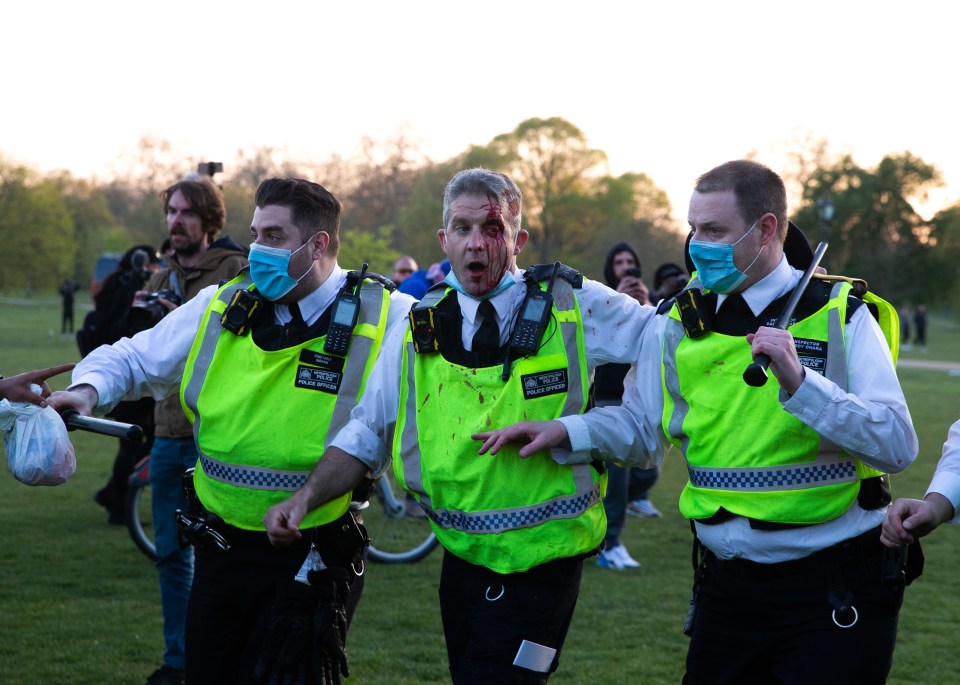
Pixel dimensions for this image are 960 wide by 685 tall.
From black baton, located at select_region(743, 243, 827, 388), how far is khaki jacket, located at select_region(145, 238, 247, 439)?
11.1 feet

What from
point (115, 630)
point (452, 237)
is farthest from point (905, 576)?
point (115, 630)

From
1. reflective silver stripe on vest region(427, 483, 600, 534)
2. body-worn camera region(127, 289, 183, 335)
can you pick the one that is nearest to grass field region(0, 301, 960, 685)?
body-worn camera region(127, 289, 183, 335)

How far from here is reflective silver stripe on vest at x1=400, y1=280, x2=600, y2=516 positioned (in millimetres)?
3686

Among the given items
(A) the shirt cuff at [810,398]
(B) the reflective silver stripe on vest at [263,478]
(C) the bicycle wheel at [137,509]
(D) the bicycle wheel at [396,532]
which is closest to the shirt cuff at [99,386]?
(B) the reflective silver stripe on vest at [263,478]

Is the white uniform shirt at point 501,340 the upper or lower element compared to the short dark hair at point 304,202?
lower

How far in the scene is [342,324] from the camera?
13.3ft

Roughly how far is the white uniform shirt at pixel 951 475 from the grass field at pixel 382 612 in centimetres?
306

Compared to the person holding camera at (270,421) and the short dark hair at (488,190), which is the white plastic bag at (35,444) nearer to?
the person holding camera at (270,421)

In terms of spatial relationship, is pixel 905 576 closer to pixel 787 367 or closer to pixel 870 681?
pixel 870 681

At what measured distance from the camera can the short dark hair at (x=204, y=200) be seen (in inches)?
248

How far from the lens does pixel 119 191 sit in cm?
7906

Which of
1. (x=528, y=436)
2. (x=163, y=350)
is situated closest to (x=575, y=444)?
(x=528, y=436)

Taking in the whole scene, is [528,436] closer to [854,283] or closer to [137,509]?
[854,283]

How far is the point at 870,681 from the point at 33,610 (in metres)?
5.68
